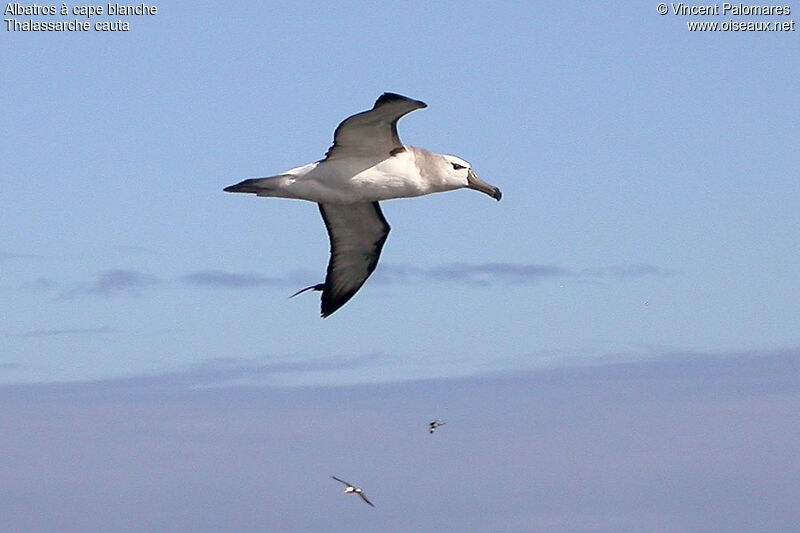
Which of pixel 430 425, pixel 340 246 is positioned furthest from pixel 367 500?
pixel 340 246

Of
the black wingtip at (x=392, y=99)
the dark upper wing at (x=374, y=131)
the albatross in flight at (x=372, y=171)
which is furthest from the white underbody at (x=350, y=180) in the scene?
the black wingtip at (x=392, y=99)

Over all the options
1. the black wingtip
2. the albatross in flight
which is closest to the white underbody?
the albatross in flight

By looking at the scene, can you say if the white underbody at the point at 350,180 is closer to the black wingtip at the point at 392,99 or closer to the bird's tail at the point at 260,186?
the bird's tail at the point at 260,186

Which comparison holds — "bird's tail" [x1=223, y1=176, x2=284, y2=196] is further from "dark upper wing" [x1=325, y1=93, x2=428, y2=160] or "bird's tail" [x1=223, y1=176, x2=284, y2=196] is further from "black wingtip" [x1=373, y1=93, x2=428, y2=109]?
"black wingtip" [x1=373, y1=93, x2=428, y2=109]

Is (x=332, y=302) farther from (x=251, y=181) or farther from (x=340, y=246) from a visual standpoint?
(x=251, y=181)

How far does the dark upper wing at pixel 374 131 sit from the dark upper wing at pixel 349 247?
294cm

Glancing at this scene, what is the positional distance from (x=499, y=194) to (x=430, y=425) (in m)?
4.31

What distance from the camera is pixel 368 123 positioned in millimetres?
25516

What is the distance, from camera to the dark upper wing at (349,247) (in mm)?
29375

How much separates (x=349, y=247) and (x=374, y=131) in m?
4.42

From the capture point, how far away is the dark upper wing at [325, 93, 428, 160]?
80.8 ft

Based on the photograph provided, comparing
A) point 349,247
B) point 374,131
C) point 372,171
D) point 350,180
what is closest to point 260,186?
point 350,180

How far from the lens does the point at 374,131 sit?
2578cm

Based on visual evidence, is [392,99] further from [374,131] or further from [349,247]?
[349,247]
